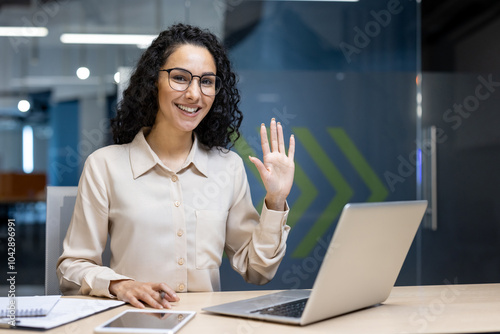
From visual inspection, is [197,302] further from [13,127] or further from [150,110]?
[13,127]

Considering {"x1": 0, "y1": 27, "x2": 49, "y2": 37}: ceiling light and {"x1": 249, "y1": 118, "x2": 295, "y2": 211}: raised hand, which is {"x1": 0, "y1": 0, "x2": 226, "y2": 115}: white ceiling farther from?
{"x1": 249, "y1": 118, "x2": 295, "y2": 211}: raised hand

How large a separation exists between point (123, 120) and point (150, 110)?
121 millimetres

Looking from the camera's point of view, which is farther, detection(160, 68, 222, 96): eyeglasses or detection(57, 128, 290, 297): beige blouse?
detection(160, 68, 222, 96): eyeglasses

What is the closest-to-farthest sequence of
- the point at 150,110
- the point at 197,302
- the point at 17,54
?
1. the point at 197,302
2. the point at 150,110
3. the point at 17,54

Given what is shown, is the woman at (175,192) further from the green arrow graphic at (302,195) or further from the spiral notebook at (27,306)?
the green arrow graphic at (302,195)

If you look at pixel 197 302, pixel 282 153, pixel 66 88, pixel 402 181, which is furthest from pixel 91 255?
pixel 402 181

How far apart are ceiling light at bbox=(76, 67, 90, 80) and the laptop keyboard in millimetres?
2801

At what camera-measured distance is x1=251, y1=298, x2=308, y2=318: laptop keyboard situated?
1.29 metres

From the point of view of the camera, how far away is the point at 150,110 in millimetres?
2100

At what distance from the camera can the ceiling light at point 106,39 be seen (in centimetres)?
378

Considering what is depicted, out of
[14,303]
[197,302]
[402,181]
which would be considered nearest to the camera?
[14,303]

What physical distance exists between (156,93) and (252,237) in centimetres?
65

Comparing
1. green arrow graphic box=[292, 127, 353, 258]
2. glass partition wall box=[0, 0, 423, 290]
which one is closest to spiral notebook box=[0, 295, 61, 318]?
glass partition wall box=[0, 0, 423, 290]

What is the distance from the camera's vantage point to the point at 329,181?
393 cm
